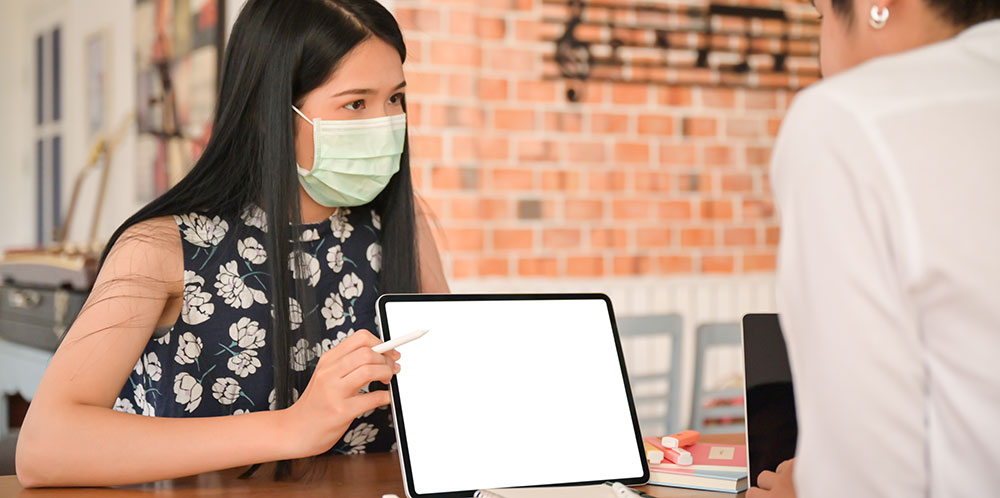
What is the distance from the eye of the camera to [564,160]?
8.87 ft

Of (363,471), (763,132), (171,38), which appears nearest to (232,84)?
(363,471)

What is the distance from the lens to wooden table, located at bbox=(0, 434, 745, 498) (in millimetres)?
960

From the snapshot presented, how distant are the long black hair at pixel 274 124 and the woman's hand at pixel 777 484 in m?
0.60

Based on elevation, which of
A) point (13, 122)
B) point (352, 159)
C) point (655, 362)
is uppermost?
point (13, 122)

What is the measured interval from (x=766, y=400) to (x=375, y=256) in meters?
0.65

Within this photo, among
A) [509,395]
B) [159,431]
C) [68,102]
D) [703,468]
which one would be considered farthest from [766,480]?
[68,102]

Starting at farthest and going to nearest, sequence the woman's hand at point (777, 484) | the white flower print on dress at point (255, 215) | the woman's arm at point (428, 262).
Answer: the woman's arm at point (428, 262)
the white flower print on dress at point (255, 215)
the woman's hand at point (777, 484)

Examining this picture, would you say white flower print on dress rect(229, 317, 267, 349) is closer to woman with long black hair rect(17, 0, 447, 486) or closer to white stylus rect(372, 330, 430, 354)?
woman with long black hair rect(17, 0, 447, 486)

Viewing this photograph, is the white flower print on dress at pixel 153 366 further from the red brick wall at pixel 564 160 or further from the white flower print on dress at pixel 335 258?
the red brick wall at pixel 564 160

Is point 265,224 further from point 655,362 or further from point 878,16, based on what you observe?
point 655,362

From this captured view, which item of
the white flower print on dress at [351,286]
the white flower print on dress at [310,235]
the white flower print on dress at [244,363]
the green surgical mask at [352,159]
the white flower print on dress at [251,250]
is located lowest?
the white flower print on dress at [244,363]

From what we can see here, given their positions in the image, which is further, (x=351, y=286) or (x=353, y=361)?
(x=351, y=286)

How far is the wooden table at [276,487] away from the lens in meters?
0.96

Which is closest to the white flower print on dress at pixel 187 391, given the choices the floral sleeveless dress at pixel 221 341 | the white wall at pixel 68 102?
the floral sleeveless dress at pixel 221 341
